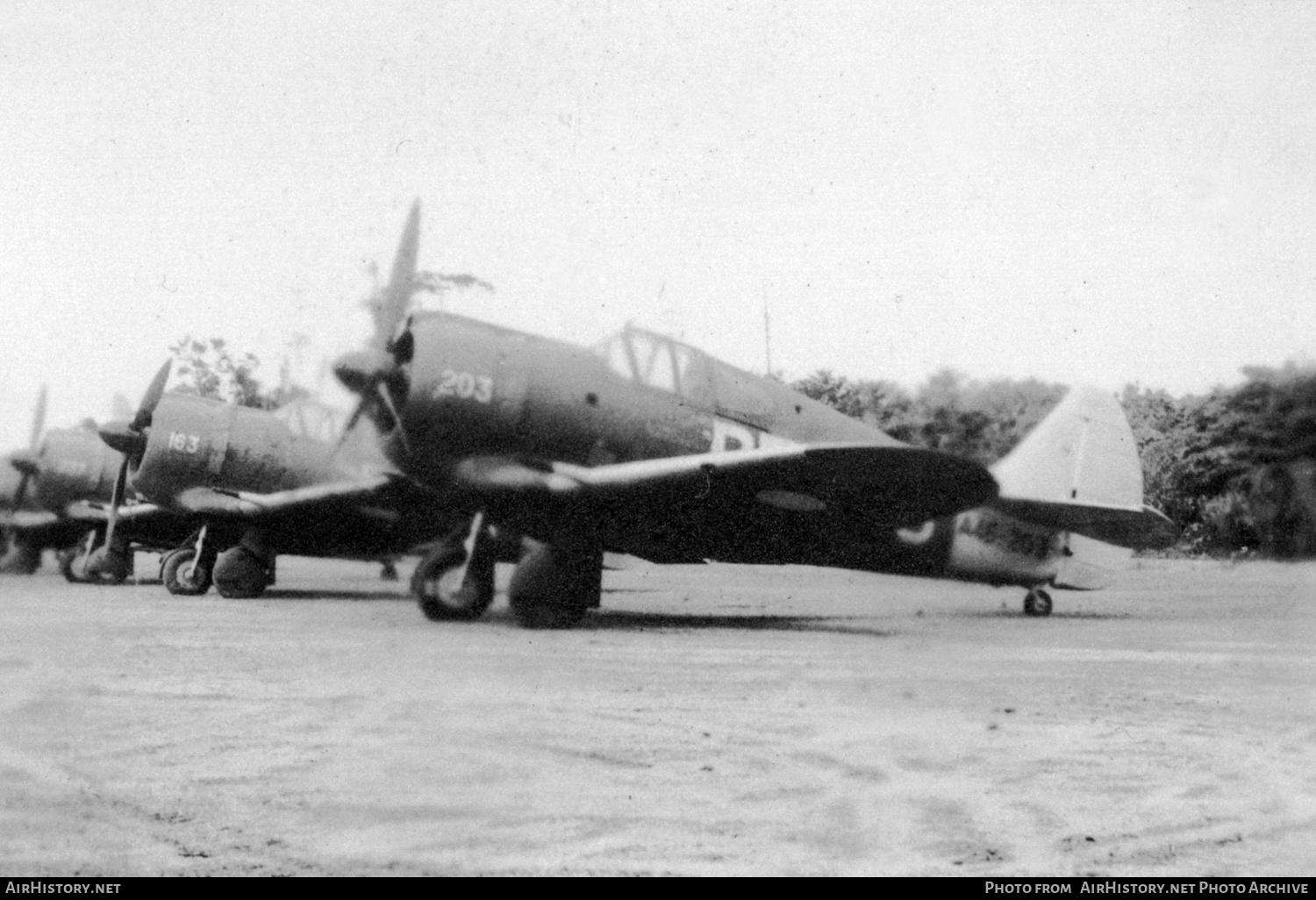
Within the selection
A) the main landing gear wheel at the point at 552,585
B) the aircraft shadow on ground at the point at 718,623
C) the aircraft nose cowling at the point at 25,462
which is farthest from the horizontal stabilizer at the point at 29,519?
the main landing gear wheel at the point at 552,585

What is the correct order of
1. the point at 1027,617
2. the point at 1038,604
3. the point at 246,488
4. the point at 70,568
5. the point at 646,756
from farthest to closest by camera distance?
the point at 70,568 < the point at 246,488 < the point at 1038,604 < the point at 1027,617 < the point at 646,756

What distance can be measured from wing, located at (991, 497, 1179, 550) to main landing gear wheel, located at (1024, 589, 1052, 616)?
29.9 inches

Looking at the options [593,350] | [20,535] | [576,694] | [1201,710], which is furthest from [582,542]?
[20,535]

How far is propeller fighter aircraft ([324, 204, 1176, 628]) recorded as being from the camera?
32.1 ft

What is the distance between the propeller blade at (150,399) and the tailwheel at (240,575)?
2240 millimetres

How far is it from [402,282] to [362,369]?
1.01 metres

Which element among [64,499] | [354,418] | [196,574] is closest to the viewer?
[354,418]

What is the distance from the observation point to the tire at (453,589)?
10.2 metres

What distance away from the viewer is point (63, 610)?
1218 cm

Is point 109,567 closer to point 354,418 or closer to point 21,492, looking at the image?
point 21,492

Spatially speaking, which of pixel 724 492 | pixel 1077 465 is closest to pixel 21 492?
pixel 724 492

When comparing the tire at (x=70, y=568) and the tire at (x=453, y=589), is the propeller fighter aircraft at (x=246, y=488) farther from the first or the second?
the tire at (x=70, y=568)

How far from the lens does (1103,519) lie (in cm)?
1246
